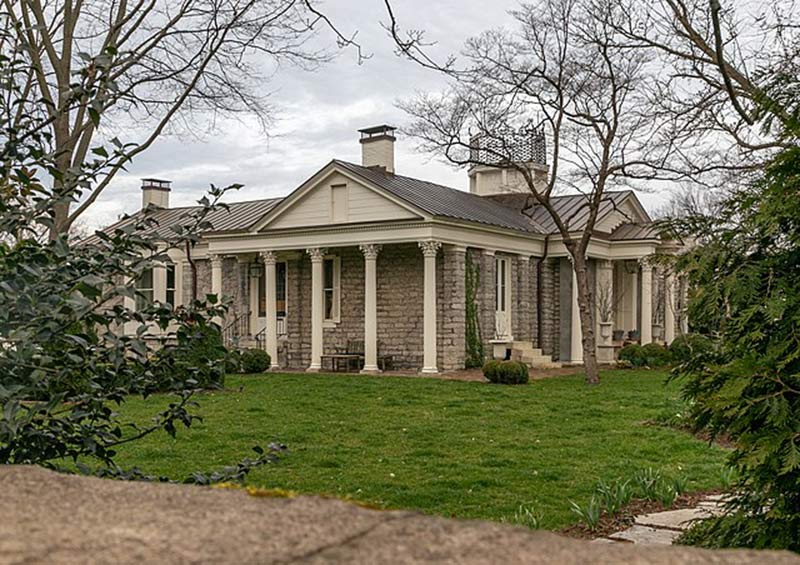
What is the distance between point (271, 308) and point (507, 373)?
833 cm

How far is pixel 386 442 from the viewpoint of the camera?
11.2 meters

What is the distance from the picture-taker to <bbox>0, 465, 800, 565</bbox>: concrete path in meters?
1.31

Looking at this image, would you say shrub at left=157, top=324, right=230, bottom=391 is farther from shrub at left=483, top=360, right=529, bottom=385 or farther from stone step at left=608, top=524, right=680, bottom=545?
shrub at left=483, top=360, right=529, bottom=385

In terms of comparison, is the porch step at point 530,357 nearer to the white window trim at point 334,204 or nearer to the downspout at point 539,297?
the downspout at point 539,297

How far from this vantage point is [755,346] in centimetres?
423

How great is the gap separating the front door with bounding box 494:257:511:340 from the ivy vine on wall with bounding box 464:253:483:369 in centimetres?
138

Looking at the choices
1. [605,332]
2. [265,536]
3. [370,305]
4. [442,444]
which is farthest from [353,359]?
[265,536]

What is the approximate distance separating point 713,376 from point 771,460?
23.6 inches

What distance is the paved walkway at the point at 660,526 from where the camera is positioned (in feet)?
19.1

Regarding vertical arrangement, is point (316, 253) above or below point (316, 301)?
above

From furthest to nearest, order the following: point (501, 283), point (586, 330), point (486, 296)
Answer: point (501, 283)
point (486, 296)
point (586, 330)

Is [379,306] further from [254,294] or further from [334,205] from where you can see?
[254,294]

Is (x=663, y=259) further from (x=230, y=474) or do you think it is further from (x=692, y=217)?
(x=230, y=474)

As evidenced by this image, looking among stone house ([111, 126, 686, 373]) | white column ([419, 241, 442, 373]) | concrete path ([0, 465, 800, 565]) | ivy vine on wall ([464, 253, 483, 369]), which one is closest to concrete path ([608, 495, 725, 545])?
concrete path ([0, 465, 800, 565])
